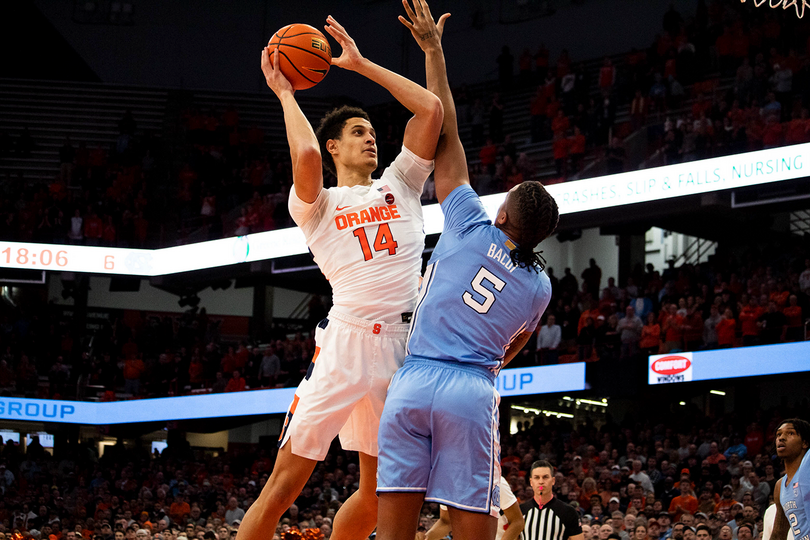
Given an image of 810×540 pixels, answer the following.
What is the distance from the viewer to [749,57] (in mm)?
17859

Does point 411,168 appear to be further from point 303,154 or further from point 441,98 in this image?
point 303,154

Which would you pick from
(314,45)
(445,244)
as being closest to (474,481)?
(445,244)

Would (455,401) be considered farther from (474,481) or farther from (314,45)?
(314,45)

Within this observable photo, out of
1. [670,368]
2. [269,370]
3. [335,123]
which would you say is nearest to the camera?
[335,123]

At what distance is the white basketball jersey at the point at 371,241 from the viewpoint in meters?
4.19

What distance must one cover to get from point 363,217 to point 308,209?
255 mm

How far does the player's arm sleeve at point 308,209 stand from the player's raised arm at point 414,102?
17.9 inches

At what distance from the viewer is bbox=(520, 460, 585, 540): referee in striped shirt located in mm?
7383

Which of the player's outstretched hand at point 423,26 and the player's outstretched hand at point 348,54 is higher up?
the player's outstretched hand at point 423,26

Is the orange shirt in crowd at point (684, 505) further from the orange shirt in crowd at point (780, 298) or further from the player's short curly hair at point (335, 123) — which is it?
the player's short curly hair at point (335, 123)

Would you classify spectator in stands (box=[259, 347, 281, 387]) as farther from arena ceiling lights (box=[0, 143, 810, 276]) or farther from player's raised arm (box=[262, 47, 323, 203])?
player's raised arm (box=[262, 47, 323, 203])

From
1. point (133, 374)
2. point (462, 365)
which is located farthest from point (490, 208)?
point (462, 365)

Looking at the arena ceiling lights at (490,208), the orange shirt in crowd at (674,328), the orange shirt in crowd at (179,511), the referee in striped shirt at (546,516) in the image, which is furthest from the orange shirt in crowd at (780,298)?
the orange shirt in crowd at (179,511)

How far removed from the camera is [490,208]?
1745cm
